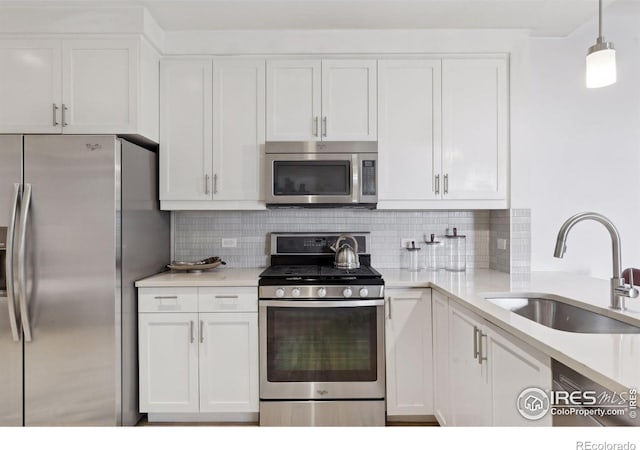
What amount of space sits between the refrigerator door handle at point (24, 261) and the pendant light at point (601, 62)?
2.73m

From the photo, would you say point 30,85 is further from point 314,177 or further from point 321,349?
point 321,349

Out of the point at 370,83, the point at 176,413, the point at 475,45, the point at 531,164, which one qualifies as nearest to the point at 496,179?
the point at 531,164

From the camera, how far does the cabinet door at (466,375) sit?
1.68 m

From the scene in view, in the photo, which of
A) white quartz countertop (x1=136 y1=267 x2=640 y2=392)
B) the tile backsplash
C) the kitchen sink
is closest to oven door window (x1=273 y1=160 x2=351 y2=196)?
the tile backsplash

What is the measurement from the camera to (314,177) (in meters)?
2.70

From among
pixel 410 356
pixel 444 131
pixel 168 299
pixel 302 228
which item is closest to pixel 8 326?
pixel 168 299

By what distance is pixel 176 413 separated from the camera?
2.48 metres

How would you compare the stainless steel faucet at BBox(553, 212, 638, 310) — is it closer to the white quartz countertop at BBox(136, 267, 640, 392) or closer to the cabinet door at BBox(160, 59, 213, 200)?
the white quartz countertop at BBox(136, 267, 640, 392)

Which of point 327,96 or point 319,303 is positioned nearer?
point 319,303

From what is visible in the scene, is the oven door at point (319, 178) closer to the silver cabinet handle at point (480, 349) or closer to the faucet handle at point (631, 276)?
the silver cabinet handle at point (480, 349)

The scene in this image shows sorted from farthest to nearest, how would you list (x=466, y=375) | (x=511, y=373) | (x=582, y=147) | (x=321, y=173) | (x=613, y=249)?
(x=582, y=147), (x=321, y=173), (x=466, y=375), (x=613, y=249), (x=511, y=373)

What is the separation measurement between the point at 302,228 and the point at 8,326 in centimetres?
186

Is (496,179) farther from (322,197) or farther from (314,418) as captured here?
(314,418)

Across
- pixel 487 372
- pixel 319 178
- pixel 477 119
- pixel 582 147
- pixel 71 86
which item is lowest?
pixel 487 372
